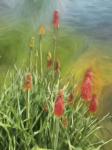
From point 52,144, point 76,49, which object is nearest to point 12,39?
point 76,49

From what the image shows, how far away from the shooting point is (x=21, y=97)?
2289mm

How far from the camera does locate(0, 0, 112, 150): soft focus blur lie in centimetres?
304

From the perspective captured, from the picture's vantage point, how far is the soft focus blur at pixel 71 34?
304cm

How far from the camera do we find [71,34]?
10.8ft

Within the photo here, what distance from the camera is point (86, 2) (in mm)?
3402

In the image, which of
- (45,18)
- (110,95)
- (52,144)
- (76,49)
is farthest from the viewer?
Result: (45,18)

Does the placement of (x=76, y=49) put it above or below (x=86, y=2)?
below

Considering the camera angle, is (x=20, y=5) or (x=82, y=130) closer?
(x=82, y=130)

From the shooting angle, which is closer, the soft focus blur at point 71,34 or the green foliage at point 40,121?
the green foliage at point 40,121

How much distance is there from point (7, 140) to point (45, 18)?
145cm

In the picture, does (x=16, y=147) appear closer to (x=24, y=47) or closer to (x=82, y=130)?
(x=82, y=130)

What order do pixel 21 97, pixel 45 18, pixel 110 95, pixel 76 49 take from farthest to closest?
pixel 45 18 → pixel 76 49 → pixel 110 95 → pixel 21 97

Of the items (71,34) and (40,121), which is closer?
(40,121)

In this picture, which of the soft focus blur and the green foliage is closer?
the green foliage
